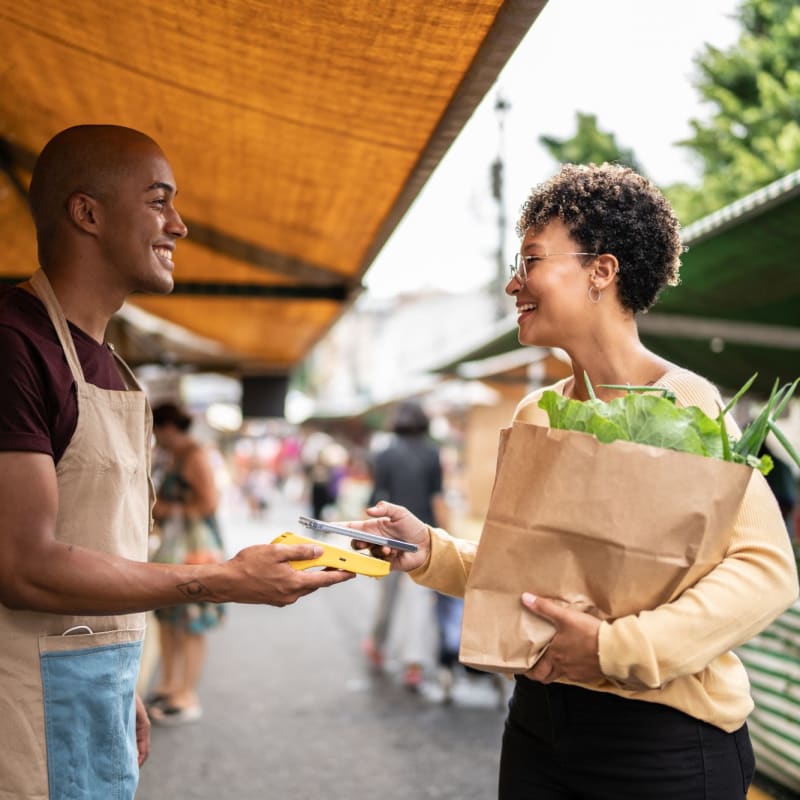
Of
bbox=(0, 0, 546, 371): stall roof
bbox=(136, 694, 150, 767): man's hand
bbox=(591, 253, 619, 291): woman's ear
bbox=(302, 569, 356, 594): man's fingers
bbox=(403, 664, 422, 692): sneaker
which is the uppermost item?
bbox=(0, 0, 546, 371): stall roof

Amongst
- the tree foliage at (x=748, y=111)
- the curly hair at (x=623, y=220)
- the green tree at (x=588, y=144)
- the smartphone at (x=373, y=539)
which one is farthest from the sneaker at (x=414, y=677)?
the green tree at (x=588, y=144)

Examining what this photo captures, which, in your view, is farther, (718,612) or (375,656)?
(375,656)

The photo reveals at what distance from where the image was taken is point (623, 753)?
2014mm

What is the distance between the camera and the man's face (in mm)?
2154

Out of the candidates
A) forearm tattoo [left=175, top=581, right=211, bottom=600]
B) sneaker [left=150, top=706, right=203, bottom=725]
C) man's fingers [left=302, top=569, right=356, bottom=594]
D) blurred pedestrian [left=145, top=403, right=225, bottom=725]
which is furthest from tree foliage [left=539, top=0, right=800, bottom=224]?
forearm tattoo [left=175, top=581, right=211, bottom=600]

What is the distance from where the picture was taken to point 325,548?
6.28 ft

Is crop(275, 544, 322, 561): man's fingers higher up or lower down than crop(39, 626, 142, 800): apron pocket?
higher up

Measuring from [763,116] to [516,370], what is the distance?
5.09 meters

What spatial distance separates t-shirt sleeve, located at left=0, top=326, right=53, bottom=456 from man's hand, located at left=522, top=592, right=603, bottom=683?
3.07 feet

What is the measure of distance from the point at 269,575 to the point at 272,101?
1910mm

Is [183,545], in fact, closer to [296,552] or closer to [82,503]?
[82,503]

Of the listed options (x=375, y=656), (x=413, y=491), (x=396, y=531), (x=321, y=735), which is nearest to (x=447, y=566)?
(x=396, y=531)

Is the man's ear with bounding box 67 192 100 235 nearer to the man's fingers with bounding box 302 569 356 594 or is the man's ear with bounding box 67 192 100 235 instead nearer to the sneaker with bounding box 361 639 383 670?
the man's fingers with bounding box 302 569 356 594

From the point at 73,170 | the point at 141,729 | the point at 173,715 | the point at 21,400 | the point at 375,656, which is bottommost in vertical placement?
the point at 375,656
